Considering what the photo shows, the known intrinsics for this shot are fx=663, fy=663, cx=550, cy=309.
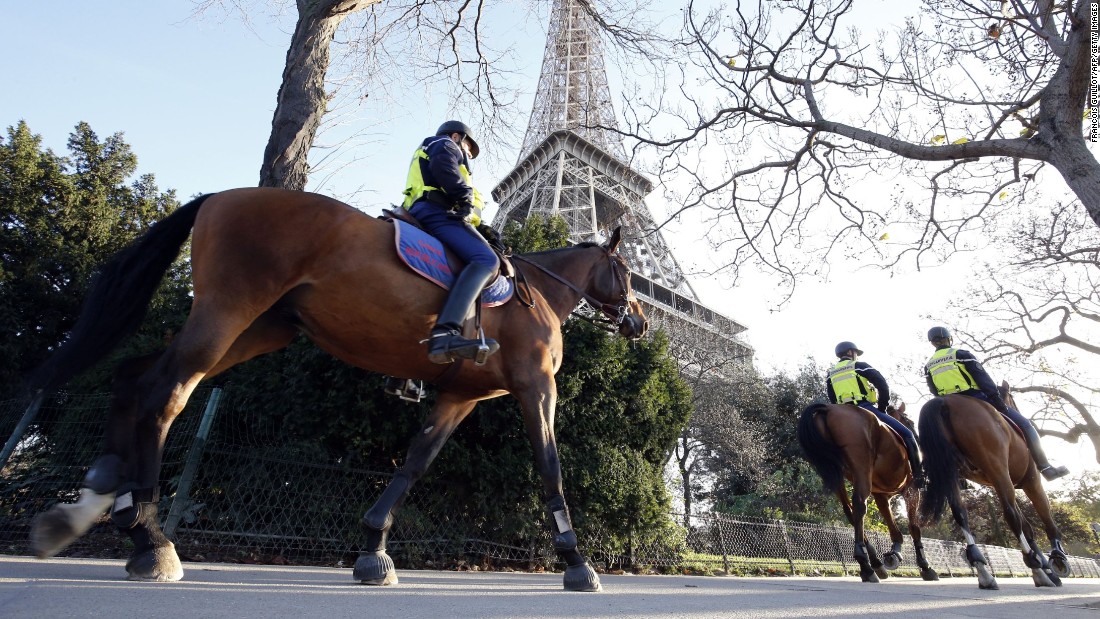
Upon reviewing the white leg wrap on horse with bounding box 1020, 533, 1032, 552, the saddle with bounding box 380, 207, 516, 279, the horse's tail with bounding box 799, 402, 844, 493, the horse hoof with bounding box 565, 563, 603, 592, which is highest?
the saddle with bounding box 380, 207, 516, 279

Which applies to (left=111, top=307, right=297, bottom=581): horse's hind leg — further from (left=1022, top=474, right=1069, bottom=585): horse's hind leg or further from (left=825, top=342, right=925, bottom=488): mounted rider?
(left=1022, top=474, right=1069, bottom=585): horse's hind leg

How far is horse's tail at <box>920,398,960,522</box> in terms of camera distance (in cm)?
704

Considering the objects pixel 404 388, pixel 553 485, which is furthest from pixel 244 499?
pixel 553 485

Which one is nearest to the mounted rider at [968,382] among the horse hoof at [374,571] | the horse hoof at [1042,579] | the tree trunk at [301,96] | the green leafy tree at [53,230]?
the horse hoof at [1042,579]

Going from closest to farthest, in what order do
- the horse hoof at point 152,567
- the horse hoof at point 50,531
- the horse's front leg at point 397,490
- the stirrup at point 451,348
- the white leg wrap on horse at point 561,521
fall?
the horse hoof at point 50,531 < the horse hoof at point 152,567 < the stirrup at point 451,348 < the horse's front leg at point 397,490 < the white leg wrap on horse at point 561,521

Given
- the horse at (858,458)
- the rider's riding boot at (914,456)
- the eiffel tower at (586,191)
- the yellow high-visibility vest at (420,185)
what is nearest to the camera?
the yellow high-visibility vest at (420,185)

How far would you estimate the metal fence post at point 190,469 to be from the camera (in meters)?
5.16

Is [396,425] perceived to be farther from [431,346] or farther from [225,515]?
[431,346]

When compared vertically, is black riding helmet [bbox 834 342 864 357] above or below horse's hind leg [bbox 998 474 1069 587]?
above

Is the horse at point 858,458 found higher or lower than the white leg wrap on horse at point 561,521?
higher

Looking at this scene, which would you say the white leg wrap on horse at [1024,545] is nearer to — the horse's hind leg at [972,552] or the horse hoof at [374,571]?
the horse's hind leg at [972,552]

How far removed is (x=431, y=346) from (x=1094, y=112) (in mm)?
7092

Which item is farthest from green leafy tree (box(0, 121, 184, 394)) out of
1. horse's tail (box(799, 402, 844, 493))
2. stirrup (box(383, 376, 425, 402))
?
horse's tail (box(799, 402, 844, 493))

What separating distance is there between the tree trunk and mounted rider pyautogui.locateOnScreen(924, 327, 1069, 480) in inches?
319
